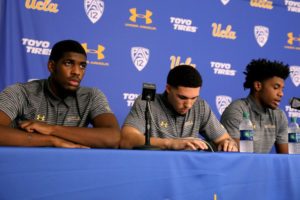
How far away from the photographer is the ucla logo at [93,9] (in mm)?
3314

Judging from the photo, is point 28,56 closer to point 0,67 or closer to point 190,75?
point 0,67

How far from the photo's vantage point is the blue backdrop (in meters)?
3.10

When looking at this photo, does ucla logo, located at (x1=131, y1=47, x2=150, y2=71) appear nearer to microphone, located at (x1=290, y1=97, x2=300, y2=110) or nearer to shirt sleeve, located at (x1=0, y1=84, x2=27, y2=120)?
shirt sleeve, located at (x1=0, y1=84, x2=27, y2=120)

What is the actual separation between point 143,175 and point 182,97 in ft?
3.85

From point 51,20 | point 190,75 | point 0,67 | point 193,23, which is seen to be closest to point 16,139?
point 190,75

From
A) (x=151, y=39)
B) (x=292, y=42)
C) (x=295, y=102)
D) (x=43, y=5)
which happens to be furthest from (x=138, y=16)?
(x=295, y=102)

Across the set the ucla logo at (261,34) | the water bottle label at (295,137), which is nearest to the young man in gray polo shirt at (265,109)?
the water bottle label at (295,137)

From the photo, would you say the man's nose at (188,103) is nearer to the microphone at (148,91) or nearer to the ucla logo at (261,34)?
the microphone at (148,91)

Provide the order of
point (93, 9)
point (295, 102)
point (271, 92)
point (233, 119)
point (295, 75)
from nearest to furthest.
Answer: point (295, 102), point (233, 119), point (271, 92), point (93, 9), point (295, 75)

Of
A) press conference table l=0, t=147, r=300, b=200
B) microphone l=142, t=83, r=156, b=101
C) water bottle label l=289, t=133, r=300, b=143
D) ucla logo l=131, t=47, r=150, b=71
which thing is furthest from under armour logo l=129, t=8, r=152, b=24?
press conference table l=0, t=147, r=300, b=200

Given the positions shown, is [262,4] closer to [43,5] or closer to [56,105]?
[43,5]

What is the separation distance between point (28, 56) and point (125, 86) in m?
0.74

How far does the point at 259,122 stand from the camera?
117 inches

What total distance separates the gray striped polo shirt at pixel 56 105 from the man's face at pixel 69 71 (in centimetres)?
6
